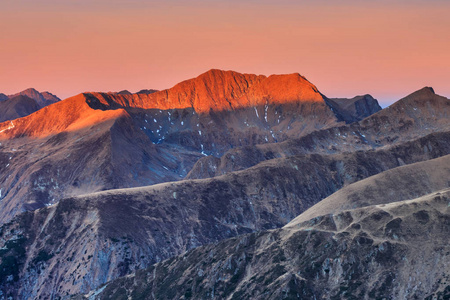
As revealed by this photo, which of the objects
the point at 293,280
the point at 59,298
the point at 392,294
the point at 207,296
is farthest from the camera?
the point at 59,298

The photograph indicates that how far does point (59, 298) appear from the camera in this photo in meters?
192

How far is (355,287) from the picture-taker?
13788 centimetres

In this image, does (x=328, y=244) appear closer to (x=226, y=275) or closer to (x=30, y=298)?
(x=226, y=275)

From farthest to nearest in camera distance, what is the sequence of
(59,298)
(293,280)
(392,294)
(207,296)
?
(59,298) < (207,296) < (293,280) < (392,294)

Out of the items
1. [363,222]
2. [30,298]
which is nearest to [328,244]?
[363,222]

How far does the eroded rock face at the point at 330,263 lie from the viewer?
136875 millimetres

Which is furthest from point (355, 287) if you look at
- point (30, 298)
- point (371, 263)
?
point (30, 298)

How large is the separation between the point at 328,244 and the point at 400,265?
17.0 metres

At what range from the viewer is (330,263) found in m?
146

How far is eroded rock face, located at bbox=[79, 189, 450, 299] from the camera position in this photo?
13688cm

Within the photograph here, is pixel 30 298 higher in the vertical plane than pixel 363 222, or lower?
lower

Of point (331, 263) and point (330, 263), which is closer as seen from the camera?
point (331, 263)

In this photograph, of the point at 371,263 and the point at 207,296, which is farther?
the point at 207,296

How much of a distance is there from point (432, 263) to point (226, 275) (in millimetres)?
45721
